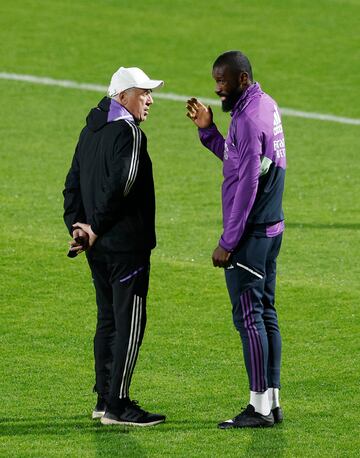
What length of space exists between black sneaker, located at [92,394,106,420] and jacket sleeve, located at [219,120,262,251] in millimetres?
1352

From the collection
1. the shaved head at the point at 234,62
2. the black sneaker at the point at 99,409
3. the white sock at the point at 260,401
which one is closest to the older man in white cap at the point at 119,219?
the black sneaker at the point at 99,409

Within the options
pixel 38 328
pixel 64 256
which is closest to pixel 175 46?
pixel 64 256

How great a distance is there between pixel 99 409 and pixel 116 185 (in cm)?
140

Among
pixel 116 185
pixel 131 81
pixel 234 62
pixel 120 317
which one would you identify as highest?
pixel 234 62

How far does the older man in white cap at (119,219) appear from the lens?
8.20 m

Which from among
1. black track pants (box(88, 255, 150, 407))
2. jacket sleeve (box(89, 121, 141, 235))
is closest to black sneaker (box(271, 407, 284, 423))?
black track pants (box(88, 255, 150, 407))

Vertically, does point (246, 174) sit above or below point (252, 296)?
above

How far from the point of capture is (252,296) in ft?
27.1

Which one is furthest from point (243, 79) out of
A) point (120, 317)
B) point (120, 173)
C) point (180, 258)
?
point (180, 258)

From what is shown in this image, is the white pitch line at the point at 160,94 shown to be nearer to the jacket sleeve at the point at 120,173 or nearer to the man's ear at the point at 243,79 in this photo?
the man's ear at the point at 243,79

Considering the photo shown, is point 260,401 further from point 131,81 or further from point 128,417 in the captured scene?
point 131,81

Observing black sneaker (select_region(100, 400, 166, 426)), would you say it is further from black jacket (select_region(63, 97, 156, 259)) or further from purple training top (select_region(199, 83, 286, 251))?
→ purple training top (select_region(199, 83, 286, 251))

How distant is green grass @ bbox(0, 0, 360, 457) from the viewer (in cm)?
859

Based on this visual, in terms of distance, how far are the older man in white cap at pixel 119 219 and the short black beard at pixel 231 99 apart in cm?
38
